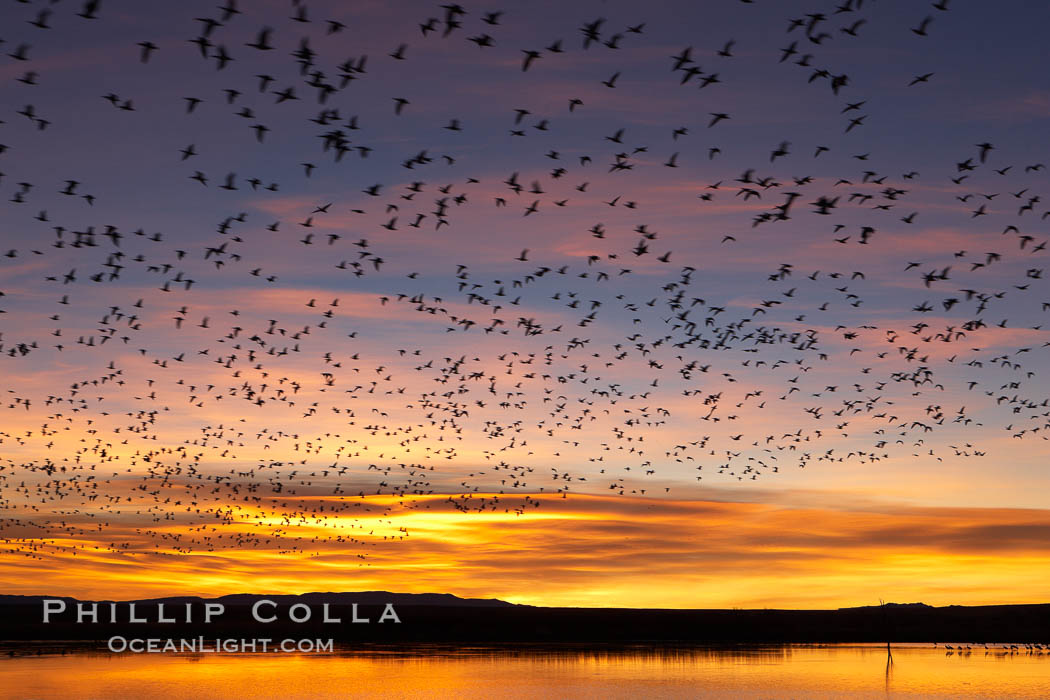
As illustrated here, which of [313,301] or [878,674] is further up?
[313,301]

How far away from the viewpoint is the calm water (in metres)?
57.6

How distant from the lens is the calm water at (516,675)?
189 ft

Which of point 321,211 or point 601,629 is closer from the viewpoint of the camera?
point 321,211

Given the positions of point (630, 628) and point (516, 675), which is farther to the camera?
point (630, 628)

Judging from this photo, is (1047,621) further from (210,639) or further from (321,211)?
(321,211)

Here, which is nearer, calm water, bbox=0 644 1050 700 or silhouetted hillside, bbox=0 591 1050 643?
calm water, bbox=0 644 1050 700

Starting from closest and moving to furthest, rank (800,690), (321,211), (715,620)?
(321,211), (800,690), (715,620)

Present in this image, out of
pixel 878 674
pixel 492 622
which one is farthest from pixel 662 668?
pixel 492 622

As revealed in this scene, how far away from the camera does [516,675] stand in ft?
222

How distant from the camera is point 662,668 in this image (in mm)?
74250

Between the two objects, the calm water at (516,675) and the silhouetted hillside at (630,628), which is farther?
the silhouetted hillside at (630,628)

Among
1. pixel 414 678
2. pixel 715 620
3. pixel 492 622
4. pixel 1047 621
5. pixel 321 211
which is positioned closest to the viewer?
pixel 321 211

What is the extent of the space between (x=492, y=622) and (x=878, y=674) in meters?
81.2

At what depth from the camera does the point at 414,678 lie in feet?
213
